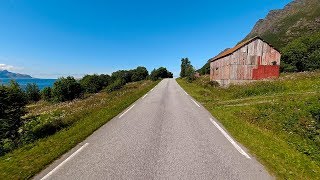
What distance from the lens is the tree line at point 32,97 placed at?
35.3 feet

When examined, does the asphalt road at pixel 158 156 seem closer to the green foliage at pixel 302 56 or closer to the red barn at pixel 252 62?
the red barn at pixel 252 62

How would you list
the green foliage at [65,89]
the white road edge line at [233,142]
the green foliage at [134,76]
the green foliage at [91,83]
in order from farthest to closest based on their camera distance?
the green foliage at [134,76] → the green foliage at [91,83] → the green foliage at [65,89] → the white road edge line at [233,142]

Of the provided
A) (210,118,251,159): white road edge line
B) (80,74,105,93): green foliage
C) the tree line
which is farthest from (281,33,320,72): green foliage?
(80,74,105,93): green foliage

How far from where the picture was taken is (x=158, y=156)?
260 inches

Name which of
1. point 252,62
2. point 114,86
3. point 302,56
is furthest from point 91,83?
point 252,62

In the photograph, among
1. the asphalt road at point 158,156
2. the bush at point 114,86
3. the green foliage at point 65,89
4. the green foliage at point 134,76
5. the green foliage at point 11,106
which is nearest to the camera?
the asphalt road at point 158,156

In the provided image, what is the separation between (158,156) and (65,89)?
66338 mm

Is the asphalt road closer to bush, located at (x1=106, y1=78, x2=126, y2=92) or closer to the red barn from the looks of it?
the red barn

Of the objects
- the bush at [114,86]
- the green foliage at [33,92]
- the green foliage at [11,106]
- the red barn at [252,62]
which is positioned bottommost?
the green foliage at [33,92]

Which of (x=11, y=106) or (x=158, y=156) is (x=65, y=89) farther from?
(x=158, y=156)

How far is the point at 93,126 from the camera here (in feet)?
35.3

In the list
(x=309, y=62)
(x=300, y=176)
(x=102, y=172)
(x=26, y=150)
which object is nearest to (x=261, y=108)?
(x=300, y=176)

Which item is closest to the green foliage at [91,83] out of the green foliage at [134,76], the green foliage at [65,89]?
the green foliage at [65,89]

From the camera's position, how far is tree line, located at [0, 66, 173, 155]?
35.3ft
